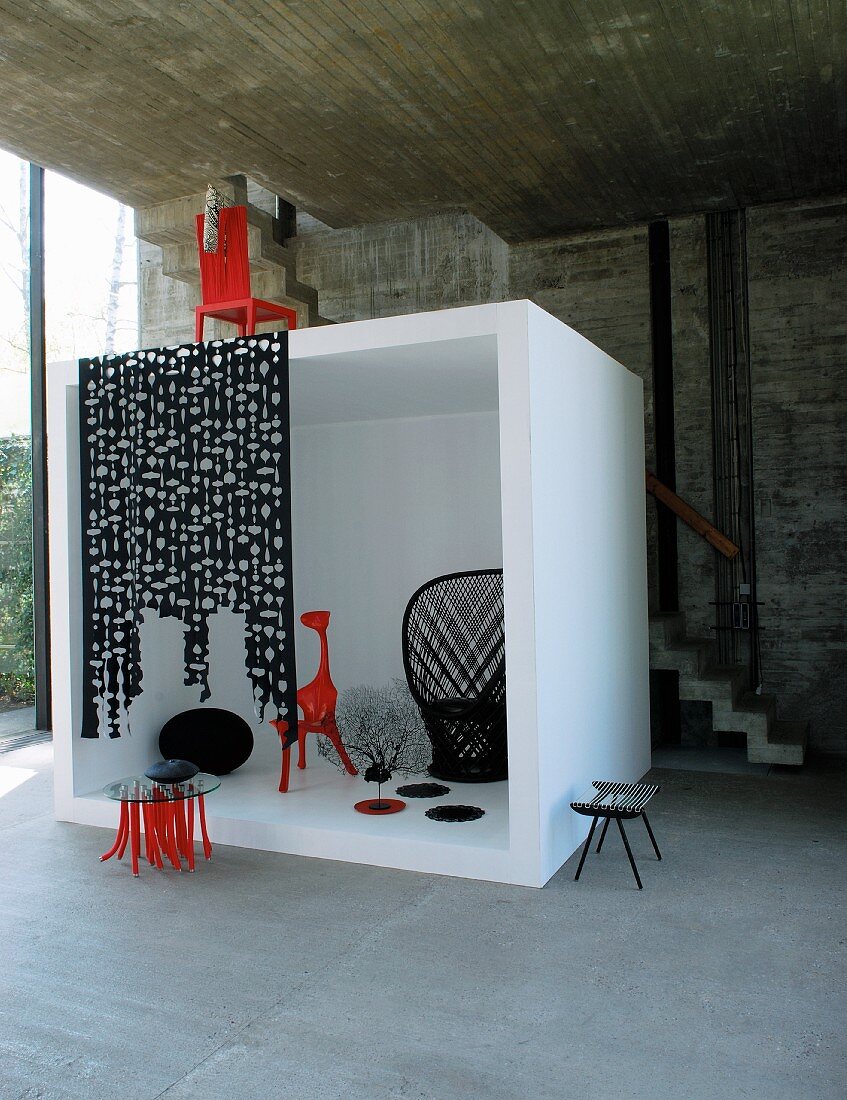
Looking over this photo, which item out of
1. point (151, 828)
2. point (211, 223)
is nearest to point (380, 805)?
point (151, 828)

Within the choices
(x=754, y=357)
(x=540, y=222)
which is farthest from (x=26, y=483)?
(x=754, y=357)

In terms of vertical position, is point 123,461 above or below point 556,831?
above

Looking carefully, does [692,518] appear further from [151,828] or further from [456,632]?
[151,828]

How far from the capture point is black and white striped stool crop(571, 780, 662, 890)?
430 centimetres

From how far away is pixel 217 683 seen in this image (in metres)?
6.99

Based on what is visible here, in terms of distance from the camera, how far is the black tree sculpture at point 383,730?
599 cm

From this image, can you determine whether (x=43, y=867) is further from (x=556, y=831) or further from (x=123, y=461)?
(x=556, y=831)

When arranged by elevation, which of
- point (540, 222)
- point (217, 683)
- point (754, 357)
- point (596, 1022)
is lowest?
point (596, 1022)

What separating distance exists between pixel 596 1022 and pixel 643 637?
3.46m

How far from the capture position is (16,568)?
8016 mm

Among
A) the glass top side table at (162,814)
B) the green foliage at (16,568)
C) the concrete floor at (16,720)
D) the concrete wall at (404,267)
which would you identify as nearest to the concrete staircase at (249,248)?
the concrete wall at (404,267)

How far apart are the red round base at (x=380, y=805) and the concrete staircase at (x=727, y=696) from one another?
227cm

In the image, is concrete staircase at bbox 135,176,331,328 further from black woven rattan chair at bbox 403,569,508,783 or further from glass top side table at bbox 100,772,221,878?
glass top side table at bbox 100,772,221,878

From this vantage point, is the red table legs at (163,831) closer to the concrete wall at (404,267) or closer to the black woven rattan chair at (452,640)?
the black woven rattan chair at (452,640)
